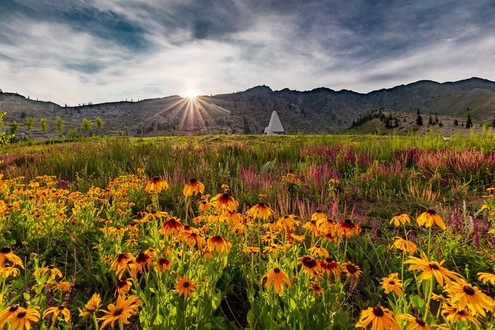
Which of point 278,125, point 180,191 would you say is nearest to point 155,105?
point 278,125

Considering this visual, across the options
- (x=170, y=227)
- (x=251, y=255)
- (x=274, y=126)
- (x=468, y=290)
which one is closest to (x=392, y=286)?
(x=468, y=290)

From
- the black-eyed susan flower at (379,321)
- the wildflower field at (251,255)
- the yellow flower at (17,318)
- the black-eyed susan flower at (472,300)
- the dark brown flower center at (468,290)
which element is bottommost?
the wildflower field at (251,255)

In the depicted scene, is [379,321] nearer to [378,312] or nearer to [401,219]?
[378,312]

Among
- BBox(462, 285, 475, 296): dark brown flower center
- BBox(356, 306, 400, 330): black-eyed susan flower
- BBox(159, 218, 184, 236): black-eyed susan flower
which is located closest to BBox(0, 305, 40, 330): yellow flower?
BBox(159, 218, 184, 236): black-eyed susan flower

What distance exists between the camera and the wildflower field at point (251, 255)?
69.4 inches

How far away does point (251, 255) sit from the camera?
2.62m

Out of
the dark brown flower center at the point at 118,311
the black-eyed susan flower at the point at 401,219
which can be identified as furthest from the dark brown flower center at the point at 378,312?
the dark brown flower center at the point at 118,311

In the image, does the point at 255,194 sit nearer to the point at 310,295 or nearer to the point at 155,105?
the point at 310,295

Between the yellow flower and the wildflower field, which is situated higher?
the yellow flower

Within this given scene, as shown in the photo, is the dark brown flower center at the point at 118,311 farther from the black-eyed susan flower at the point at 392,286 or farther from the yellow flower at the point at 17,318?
the black-eyed susan flower at the point at 392,286

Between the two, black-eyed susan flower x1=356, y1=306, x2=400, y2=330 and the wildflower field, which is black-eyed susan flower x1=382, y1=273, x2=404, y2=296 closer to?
the wildflower field

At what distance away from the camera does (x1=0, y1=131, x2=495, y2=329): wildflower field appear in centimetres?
176

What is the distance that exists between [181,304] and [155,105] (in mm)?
203276

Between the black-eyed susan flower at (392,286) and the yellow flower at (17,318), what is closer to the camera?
the yellow flower at (17,318)
